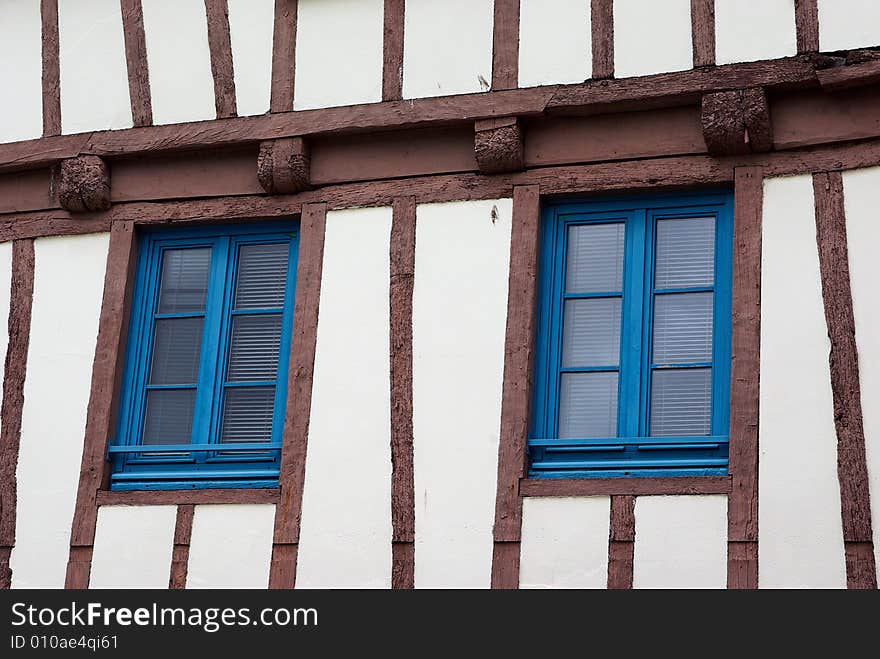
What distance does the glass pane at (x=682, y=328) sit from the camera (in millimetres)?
6664

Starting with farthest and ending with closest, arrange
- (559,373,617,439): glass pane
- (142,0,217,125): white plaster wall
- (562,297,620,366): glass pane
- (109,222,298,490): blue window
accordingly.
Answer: (142,0,217,125): white plaster wall, (109,222,298,490): blue window, (562,297,620,366): glass pane, (559,373,617,439): glass pane

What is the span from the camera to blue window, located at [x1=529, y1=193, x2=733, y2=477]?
258 inches

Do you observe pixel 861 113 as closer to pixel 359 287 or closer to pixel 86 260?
pixel 359 287

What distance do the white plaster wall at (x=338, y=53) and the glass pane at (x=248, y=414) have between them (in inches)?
48.9

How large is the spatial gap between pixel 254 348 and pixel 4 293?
3.85 feet

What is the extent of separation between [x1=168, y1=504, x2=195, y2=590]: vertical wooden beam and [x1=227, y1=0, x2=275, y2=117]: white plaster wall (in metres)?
1.74

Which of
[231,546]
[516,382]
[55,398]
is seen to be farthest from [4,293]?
[516,382]

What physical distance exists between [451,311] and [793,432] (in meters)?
1.44

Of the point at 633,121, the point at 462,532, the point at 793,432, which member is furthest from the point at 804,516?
the point at 633,121

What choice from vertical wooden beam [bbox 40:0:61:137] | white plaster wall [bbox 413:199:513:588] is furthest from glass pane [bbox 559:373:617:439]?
vertical wooden beam [bbox 40:0:61:137]

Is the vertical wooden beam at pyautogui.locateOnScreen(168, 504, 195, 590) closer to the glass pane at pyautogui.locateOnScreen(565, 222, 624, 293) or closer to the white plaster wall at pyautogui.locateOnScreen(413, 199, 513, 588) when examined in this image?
the white plaster wall at pyautogui.locateOnScreen(413, 199, 513, 588)

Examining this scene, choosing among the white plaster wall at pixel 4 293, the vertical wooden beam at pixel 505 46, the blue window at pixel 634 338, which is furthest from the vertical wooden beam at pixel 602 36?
the white plaster wall at pixel 4 293

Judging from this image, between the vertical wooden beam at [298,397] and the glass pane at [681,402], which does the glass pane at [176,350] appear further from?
the glass pane at [681,402]

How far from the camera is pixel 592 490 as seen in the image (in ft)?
21.1
